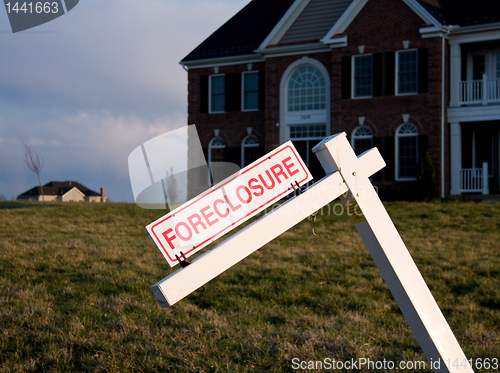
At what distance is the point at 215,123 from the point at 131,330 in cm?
1925

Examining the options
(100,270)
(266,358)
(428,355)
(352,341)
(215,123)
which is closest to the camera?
(428,355)

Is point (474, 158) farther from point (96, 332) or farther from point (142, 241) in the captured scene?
point (96, 332)

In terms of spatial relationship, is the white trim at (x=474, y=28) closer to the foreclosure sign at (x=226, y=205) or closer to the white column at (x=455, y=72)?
the white column at (x=455, y=72)

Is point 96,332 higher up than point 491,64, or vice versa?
point 491,64

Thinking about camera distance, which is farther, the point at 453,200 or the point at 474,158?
the point at 474,158

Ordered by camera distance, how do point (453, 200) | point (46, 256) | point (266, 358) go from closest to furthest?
point (266, 358)
point (46, 256)
point (453, 200)

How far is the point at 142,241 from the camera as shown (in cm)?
956

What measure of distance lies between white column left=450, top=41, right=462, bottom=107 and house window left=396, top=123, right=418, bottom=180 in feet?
6.19

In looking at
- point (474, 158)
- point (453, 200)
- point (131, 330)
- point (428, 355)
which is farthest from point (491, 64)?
point (428, 355)

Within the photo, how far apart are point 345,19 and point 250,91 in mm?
5282

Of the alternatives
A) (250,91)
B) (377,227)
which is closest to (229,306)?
(377,227)

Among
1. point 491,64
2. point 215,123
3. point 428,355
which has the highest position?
point 491,64

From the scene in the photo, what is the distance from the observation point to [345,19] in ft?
64.8

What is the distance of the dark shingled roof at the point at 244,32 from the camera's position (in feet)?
76.2
